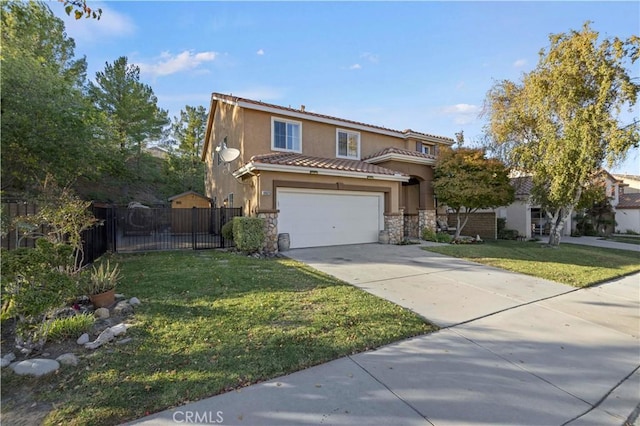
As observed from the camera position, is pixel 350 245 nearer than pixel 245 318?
No

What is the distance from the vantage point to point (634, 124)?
38.7 ft

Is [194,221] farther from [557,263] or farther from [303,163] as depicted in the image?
[557,263]

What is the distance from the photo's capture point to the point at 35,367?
3.02 meters

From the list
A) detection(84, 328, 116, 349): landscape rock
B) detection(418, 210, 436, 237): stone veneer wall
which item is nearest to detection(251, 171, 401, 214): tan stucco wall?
detection(418, 210, 436, 237): stone veneer wall

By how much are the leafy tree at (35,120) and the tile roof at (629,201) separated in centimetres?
3899

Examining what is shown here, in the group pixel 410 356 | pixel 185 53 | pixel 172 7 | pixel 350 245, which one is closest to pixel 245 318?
pixel 410 356

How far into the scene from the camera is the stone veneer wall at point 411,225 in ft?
53.5

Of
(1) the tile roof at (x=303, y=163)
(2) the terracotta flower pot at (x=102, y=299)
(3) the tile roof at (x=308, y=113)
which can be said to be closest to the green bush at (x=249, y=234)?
(1) the tile roof at (x=303, y=163)

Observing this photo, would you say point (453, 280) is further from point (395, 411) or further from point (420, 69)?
point (420, 69)

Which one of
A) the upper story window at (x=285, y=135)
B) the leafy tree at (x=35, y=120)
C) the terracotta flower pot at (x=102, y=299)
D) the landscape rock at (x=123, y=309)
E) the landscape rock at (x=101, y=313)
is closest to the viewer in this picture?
the landscape rock at (x=101, y=313)

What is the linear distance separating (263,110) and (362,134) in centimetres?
599

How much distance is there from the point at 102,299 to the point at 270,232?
6.36m

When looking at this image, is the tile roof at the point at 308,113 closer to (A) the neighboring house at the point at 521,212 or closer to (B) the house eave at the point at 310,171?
(B) the house eave at the point at 310,171

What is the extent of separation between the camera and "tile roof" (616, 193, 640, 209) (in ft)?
82.0
